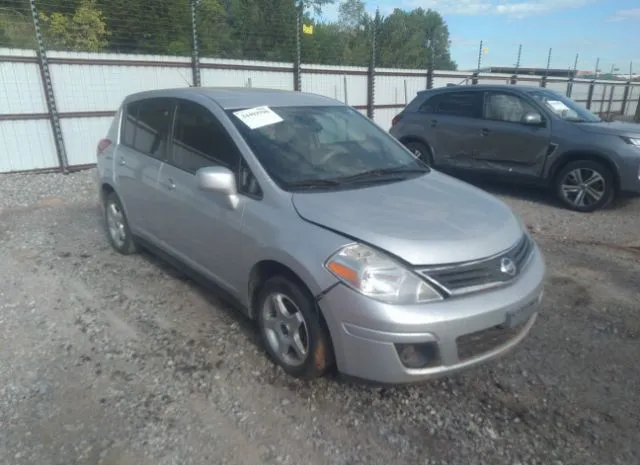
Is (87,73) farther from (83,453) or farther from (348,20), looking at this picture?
(348,20)

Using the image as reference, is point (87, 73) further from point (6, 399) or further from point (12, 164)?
point (6, 399)

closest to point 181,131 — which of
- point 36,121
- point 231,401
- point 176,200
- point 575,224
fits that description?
point 176,200

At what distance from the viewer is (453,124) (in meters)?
8.02

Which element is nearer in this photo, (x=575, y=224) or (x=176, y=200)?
(x=176, y=200)

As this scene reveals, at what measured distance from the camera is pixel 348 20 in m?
51.5

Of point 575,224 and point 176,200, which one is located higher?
point 176,200

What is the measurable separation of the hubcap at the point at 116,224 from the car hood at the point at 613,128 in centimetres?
600

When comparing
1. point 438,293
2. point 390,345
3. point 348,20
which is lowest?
point 390,345

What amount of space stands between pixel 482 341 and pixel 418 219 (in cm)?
73

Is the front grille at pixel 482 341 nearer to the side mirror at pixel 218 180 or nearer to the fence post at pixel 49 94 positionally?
the side mirror at pixel 218 180

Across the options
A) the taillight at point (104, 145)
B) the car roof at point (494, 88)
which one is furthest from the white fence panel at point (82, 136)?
the car roof at point (494, 88)

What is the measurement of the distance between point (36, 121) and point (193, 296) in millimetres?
6759

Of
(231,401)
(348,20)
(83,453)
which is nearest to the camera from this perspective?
(83,453)

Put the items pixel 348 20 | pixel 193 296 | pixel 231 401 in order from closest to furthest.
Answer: pixel 231 401 < pixel 193 296 < pixel 348 20
